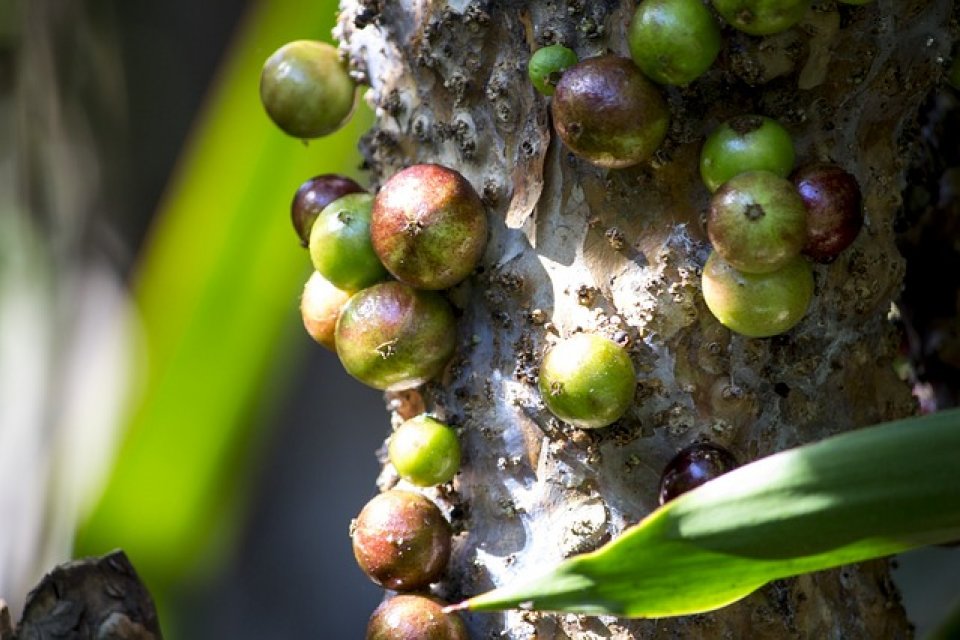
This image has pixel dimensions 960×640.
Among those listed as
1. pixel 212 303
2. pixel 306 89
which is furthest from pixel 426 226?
pixel 212 303

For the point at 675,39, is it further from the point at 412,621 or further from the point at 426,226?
the point at 412,621

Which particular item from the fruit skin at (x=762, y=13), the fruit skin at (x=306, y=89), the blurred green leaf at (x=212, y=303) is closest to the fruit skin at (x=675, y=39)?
the fruit skin at (x=762, y=13)

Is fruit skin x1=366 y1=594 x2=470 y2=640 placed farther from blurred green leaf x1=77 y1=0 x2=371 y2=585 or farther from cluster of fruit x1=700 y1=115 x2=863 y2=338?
blurred green leaf x1=77 y1=0 x2=371 y2=585

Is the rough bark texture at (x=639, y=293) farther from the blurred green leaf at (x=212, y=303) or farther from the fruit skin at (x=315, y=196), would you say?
the blurred green leaf at (x=212, y=303)

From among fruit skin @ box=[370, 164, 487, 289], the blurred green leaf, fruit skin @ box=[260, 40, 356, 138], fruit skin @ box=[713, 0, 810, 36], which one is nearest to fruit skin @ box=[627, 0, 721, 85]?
fruit skin @ box=[713, 0, 810, 36]

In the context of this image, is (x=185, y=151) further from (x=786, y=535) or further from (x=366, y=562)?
(x=786, y=535)
